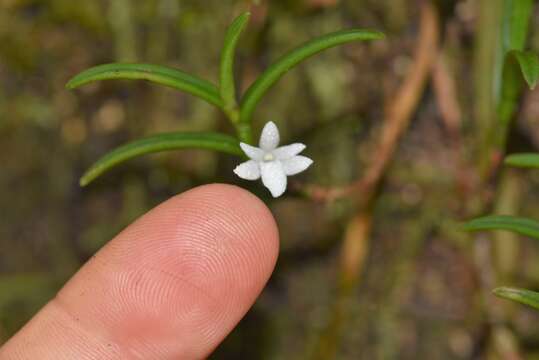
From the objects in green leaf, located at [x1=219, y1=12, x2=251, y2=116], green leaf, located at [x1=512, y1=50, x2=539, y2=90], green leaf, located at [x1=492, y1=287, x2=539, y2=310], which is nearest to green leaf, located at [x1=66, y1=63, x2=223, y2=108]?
green leaf, located at [x1=219, y1=12, x2=251, y2=116]

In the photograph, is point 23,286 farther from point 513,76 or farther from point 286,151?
point 513,76

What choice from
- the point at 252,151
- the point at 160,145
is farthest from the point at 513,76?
the point at 160,145

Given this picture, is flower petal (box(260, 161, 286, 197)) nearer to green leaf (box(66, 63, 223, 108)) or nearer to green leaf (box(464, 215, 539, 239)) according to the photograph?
green leaf (box(66, 63, 223, 108))

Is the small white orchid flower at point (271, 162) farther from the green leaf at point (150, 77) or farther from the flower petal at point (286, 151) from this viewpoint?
the green leaf at point (150, 77)

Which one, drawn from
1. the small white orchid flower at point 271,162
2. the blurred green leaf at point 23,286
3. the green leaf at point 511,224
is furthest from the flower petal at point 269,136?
the blurred green leaf at point 23,286

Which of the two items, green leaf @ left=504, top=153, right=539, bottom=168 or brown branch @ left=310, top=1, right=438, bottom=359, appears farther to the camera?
brown branch @ left=310, top=1, right=438, bottom=359

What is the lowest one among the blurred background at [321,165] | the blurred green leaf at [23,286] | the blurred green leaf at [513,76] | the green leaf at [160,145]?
the blurred green leaf at [23,286]
